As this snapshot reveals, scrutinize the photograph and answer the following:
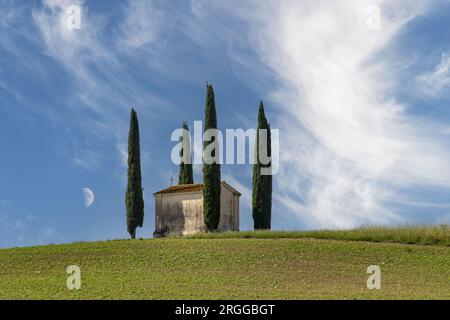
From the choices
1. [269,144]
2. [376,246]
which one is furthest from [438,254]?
[269,144]

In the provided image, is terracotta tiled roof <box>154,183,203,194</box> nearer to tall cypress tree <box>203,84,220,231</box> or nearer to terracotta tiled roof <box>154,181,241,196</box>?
terracotta tiled roof <box>154,181,241,196</box>

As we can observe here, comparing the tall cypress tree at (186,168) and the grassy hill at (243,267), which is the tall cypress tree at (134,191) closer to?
the tall cypress tree at (186,168)

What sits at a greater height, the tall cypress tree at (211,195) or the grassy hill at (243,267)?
the tall cypress tree at (211,195)

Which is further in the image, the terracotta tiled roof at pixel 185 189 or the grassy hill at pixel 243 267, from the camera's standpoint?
the terracotta tiled roof at pixel 185 189

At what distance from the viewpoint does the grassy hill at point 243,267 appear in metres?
19.9

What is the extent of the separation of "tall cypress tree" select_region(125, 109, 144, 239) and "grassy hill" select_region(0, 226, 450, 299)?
11322 millimetres

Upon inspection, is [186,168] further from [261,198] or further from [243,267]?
[243,267]

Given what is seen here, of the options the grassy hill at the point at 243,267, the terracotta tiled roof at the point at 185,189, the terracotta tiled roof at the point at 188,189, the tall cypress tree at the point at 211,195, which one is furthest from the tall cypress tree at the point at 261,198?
the grassy hill at the point at 243,267

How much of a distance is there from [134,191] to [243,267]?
22800 millimetres

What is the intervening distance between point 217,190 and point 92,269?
18.5 m

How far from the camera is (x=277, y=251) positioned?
29.2 m

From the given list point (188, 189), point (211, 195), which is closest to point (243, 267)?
point (211, 195)

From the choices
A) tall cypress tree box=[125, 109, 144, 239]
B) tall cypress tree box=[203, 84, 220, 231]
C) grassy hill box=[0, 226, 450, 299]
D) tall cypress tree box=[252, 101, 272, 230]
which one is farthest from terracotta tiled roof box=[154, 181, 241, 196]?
grassy hill box=[0, 226, 450, 299]

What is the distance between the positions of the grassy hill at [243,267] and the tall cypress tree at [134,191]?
11.3 meters
